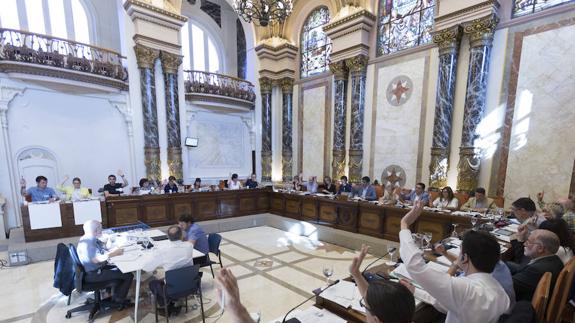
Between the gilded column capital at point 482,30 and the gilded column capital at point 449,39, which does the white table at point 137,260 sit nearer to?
the gilded column capital at point 449,39

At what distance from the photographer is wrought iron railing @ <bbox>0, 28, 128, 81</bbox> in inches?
265

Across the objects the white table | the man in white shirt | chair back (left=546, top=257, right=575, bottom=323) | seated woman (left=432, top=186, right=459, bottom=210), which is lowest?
the white table

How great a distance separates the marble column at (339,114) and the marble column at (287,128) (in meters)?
2.43

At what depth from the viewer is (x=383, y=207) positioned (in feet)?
18.4

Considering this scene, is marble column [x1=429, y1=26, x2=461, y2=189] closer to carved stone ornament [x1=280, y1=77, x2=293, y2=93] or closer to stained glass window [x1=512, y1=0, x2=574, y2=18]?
stained glass window [x1=512, y1=0, x2=574, y2=18]

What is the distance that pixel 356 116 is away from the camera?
29.3ft

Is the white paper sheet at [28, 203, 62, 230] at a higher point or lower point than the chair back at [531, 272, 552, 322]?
lower

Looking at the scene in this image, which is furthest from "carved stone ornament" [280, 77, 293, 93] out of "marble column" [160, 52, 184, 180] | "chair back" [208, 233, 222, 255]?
"chair back" [208, 233, 222, 255]

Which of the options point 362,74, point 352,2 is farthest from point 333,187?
point 352,2

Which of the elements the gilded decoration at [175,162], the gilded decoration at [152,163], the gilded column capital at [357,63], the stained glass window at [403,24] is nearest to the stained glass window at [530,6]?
the stained glass window at [403,24]

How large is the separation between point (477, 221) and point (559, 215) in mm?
938

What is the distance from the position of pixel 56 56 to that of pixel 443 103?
10.4m

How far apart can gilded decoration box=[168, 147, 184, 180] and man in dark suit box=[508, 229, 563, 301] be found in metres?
8.99

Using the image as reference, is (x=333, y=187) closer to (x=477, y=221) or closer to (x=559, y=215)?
(x=477, y=221)
